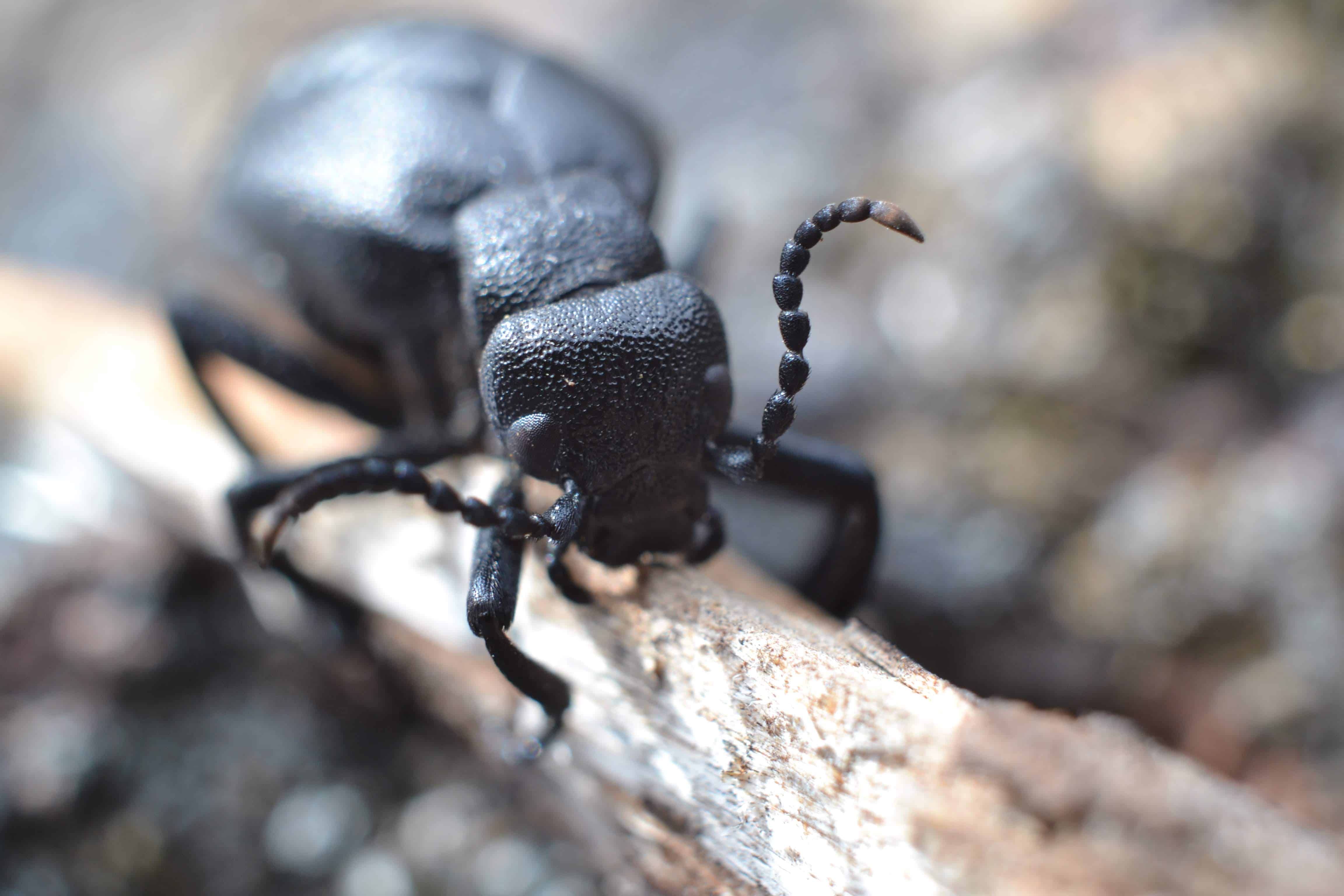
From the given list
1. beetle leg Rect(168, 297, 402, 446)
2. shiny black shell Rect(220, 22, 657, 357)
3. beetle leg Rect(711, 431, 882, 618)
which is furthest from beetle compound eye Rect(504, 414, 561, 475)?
beetle leg Rect(168, 297, 402, 446)

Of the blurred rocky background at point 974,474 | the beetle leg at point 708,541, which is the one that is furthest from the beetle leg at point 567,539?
the blurred rocky background at point 974,474

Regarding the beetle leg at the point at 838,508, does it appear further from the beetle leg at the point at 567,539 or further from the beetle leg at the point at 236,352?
the beetle leg at the point at 236,352

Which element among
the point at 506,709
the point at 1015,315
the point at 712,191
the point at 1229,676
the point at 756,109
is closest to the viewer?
the point at 506,709

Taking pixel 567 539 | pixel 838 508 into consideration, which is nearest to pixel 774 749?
pixel 567 539

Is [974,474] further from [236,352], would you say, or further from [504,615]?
[236,352]

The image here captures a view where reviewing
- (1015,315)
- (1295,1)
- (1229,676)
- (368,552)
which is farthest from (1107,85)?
(368,552)

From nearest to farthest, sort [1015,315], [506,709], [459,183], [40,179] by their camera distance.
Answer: [506,709] → [459,183] → [1015,315] → [40,179]

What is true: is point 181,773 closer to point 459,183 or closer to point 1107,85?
point 459,183
